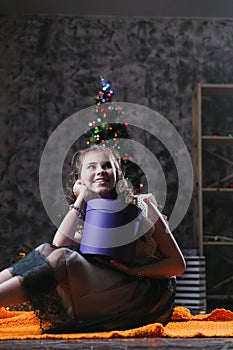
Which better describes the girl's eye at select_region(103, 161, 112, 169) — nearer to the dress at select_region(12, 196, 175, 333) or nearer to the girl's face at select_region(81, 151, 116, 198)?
the girl's face at select_region(81, 151, 116, 198)

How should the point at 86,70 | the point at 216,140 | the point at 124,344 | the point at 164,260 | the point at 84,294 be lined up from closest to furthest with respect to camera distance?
the point at 124,344
the point at 84,294
the point at 164,260
the point at 216,140
the point at 86,70

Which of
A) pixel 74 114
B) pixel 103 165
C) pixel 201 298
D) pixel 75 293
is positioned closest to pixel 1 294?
pixel 75 293

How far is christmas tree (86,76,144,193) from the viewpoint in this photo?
4316 mm

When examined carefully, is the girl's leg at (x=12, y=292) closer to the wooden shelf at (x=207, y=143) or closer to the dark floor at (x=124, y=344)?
the dark floor at (x=124, y=344)

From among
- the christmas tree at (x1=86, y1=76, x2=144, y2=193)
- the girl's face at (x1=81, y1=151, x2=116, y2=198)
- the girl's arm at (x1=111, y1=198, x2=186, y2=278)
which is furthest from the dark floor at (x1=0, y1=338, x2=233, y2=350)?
the christmas tree at (x1=86, y1=76, x2=144, y2=193)

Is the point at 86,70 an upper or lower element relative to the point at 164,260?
upper

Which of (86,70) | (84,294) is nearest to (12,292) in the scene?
(84,294)

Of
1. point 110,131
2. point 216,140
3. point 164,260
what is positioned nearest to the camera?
point 164,260

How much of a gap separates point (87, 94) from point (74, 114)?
0.68 ft

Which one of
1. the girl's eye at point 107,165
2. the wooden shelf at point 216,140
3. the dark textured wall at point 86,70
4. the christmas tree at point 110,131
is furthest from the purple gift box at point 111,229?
the dark textured wall at point 86,70

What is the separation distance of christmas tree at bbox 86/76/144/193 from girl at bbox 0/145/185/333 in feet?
6.21

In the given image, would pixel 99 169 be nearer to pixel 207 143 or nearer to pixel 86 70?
pixel 207 143

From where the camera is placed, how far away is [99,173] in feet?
7.02

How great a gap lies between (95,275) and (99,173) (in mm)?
387
